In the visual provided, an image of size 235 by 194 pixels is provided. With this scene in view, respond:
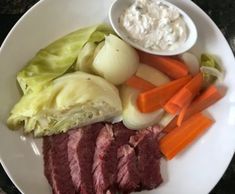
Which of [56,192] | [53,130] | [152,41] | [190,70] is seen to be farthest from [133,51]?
[56,192]

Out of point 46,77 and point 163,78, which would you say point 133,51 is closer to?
point 163,78

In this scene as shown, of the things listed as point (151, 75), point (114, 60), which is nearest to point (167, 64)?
point (151, 75)

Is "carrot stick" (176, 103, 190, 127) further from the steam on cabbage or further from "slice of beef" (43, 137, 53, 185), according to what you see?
"slice of beef" (43, 137, 53, 185)

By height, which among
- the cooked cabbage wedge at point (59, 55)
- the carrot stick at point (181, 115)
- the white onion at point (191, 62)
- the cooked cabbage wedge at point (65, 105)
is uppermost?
the cooked cabbage wedge at point (59, 55)

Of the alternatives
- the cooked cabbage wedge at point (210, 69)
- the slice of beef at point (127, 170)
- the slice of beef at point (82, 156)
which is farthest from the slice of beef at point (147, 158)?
the cooked cabbage wedge at point (210, 69)

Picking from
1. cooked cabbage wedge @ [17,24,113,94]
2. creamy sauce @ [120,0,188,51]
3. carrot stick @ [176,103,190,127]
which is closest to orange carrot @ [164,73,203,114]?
carrot stick @ [176,103,190,127]

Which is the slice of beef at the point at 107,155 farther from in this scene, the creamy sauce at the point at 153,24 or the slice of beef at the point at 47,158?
the creamy sauce at the point at 153,24
